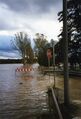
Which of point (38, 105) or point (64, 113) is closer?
point (64, 113)

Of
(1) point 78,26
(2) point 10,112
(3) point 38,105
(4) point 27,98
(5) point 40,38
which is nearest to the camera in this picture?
(2) point 10,112

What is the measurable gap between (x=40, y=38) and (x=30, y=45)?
93.8 feet

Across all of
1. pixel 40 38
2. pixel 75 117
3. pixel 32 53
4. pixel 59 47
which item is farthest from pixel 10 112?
pixel 32 53

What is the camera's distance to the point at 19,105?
16484mm

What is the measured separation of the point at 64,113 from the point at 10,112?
2.35 metres

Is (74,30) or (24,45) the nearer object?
(74,30)

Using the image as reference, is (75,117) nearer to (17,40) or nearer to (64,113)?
(64,113)

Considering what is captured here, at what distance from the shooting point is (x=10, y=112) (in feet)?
47.6

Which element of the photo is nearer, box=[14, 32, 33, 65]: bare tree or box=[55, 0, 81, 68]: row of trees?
box=[55, 0, 81, 68]: row of trees

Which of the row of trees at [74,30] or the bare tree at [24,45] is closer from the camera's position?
the row of trees at [74,30]

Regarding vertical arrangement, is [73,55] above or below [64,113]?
above

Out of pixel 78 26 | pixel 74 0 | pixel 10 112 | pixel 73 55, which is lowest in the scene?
pixel 10 112

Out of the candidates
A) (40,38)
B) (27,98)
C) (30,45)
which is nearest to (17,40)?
(30,45)

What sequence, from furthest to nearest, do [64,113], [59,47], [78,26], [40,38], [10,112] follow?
[40,38]
[59,47]
[78,26]
[10,112]
[64,113]
